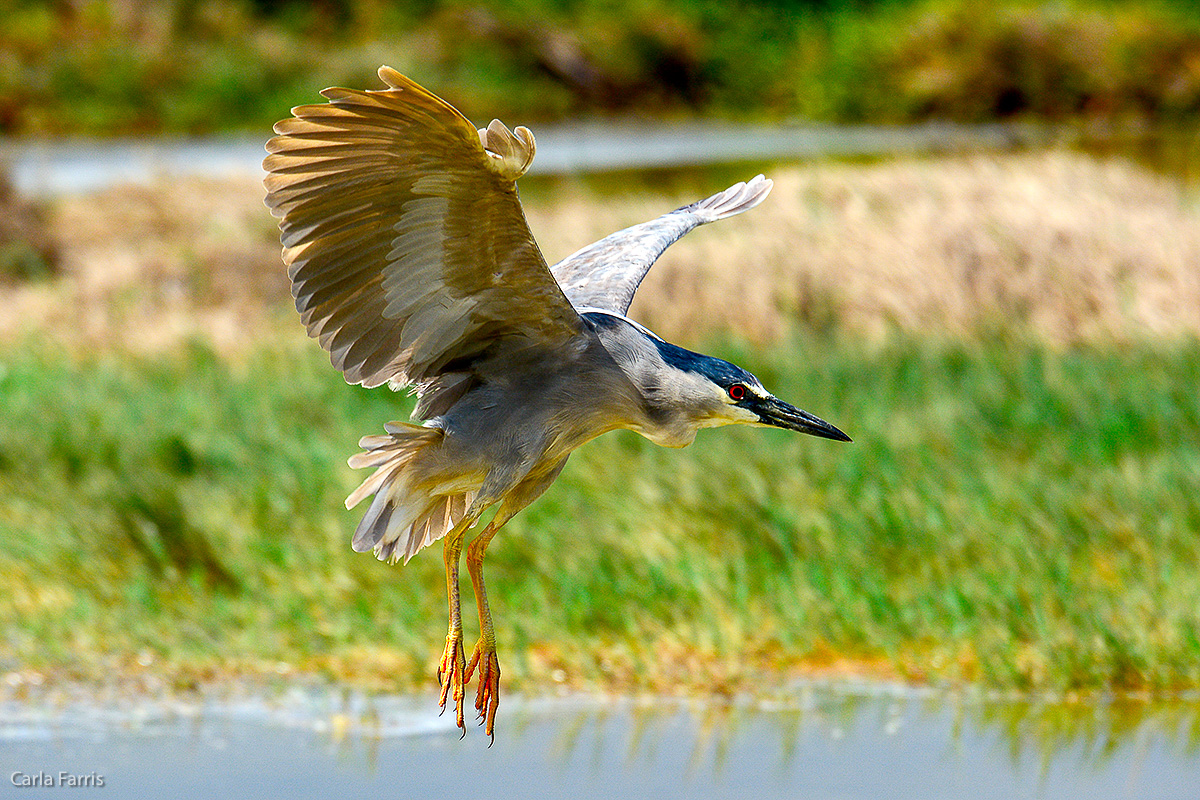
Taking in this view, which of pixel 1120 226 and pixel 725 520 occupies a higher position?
pixel 1120 226

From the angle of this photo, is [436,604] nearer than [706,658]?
No

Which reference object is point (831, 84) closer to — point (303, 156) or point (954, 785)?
point (954, 785)

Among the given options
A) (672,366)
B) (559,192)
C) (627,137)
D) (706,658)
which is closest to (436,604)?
(706,658)

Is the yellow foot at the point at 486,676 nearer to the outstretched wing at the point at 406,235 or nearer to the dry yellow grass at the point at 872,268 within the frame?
the outstretched wing at the point at 406,235

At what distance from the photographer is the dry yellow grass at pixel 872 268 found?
1097 cm

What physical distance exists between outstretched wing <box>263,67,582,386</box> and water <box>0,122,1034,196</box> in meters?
13.8

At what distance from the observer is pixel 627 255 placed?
430cm

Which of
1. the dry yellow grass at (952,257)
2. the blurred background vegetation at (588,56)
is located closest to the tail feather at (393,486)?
the dry yellow grass at (952,257)

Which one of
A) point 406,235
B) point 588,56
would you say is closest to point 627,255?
point 406,235

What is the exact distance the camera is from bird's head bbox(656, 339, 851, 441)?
3307 mm

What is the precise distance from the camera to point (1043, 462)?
7.55m

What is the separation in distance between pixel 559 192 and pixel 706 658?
13918 millimetres

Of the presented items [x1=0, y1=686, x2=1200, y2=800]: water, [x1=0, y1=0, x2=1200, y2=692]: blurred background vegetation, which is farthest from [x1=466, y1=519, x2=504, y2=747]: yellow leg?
[x1=0, y1=0, x2=1200, y2=692]: blurred background vegetation

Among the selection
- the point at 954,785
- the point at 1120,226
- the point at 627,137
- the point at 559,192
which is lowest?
the point at 954,785
